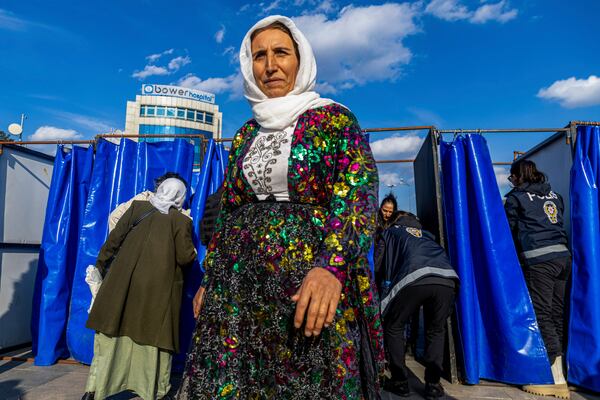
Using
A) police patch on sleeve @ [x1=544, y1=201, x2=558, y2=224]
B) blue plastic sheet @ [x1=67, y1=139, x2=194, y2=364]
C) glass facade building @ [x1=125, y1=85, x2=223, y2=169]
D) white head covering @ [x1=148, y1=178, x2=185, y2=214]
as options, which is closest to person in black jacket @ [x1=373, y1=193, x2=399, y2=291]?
police patch on sleeve @ [x1=544, y1=201, x2=558, y2=224]

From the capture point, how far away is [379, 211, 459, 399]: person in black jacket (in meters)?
3.42

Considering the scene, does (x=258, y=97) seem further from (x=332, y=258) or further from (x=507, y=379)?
(x=507, y=379)

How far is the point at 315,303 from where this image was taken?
90 centimetres

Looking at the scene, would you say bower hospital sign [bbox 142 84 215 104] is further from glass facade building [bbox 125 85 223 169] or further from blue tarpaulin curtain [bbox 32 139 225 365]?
blue tarpaulin curtain [bbox 32 139 225 365]

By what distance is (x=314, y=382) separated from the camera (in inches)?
39.7

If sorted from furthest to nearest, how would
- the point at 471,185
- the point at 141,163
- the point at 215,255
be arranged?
the point at 141,163 → the point at 471,185 → the point at 215,255

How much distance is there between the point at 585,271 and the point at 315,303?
389cm

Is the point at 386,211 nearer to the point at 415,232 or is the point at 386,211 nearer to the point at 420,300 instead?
the point at 415,232

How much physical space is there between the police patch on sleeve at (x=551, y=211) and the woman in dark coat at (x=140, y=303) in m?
3.49

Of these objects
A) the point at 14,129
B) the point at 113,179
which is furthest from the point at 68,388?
the point at 14,129

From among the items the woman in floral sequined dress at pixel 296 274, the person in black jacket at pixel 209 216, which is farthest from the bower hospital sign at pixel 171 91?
the woman in floral sequined dress at pixel 296 274

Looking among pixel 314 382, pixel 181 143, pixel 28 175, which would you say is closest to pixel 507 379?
pixel 314 382

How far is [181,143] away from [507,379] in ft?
14.1

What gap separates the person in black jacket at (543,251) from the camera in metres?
3.64
